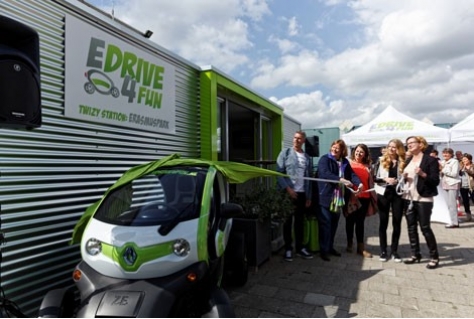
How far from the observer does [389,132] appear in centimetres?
1098

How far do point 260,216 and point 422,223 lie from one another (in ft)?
7.59

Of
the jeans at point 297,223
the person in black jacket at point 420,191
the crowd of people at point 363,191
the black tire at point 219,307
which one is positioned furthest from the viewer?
the jeans at point 297,223

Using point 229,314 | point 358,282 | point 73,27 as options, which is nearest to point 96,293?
point 229,314

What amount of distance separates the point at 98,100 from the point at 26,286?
206 cm

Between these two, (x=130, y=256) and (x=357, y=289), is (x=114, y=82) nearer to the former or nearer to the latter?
(x=130, y=256)

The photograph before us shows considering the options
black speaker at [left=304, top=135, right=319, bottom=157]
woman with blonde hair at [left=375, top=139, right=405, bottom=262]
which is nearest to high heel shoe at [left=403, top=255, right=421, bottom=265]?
woman with blonde hair at [left=375, top=139, right=405, bottom=262]

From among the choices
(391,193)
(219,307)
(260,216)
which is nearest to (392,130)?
(391,193)

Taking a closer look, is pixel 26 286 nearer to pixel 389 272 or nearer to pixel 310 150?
pixel 389 272

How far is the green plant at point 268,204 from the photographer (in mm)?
5254

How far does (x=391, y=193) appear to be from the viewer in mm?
5473

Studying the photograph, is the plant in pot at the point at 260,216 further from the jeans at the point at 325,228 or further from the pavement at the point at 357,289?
the jeans at the point at 325,228

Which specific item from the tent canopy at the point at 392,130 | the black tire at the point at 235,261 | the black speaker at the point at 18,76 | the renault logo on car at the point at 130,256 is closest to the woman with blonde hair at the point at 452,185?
the tent canopy at the point at 392,130

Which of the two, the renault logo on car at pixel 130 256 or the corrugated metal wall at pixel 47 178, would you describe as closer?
the renault logo on car at pixel 130 256

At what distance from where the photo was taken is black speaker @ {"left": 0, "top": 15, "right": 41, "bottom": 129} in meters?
2.29
